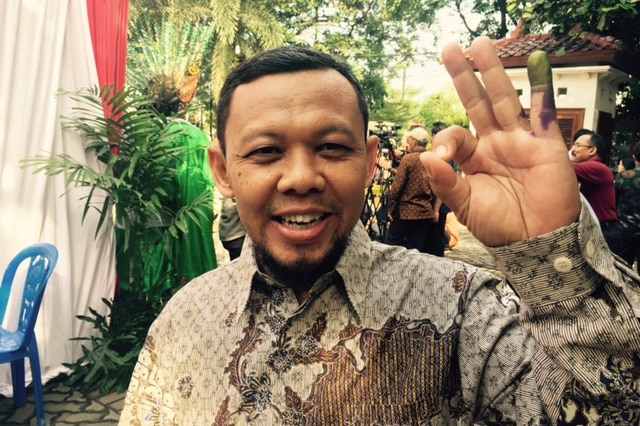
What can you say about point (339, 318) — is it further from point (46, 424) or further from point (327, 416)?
point (46, 424)

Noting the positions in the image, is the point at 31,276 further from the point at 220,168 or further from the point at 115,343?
the point at 220,168

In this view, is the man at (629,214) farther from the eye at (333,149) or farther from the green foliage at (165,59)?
the eye at (333,149)

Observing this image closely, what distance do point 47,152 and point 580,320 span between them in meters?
3.46

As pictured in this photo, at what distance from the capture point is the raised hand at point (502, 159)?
0.83 metres

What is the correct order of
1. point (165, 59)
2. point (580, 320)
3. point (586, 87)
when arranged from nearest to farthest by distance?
point (580, 320), point (165, 59), point (586, 87)

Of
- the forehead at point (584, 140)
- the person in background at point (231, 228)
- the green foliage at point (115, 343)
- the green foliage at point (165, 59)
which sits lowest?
the green foliage at point (115, 343)

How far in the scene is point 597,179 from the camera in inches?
172

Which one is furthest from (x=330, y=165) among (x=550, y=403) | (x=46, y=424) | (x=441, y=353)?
(x=46, y=424)

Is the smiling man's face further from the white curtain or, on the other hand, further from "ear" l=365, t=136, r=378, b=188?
the white curtain

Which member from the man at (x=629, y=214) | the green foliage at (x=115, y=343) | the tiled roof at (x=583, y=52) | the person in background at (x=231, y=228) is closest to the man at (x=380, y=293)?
the green foliage at (x=115, y=343)

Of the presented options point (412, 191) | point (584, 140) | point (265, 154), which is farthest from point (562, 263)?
point (412, 191)

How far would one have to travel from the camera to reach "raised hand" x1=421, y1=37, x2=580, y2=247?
0.83m

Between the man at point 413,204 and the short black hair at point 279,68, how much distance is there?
4.05 metres

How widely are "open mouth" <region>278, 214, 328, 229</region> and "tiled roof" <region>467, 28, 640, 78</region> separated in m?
7.74
